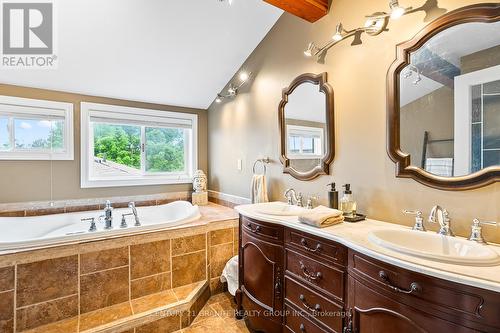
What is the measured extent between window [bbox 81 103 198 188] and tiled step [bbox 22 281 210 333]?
5.01 ft

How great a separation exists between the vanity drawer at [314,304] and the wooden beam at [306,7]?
1952 millimetres

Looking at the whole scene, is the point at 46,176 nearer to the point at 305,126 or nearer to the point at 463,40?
the point at 305,126

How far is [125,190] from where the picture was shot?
3.04 m

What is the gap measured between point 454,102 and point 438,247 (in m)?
0.74

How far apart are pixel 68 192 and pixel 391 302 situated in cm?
316

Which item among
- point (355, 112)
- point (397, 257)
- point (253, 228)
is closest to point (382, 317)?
point (397, 257)

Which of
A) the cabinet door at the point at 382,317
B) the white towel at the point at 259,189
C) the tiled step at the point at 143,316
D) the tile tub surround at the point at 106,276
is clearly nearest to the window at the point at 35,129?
the tile tub surround at the point at 106,276

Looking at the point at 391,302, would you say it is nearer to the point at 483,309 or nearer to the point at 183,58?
the point at 483,309

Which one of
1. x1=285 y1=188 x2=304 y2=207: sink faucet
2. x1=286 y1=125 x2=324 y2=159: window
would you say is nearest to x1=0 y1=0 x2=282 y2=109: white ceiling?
x1=286 y1=125 x2=324 y2=159: window

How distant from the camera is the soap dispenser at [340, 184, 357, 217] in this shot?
159cm

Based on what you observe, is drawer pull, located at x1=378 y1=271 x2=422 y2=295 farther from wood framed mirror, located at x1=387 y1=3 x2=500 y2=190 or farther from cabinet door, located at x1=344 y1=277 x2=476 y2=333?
wood framed mirror, located at x1=387 y1=3 x2=500 y2=190

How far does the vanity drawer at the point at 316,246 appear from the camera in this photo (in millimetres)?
1217

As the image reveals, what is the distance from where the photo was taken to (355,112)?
5.50ft

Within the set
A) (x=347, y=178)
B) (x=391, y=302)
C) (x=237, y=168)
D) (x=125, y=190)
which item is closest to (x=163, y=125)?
(x=125, y=190)
